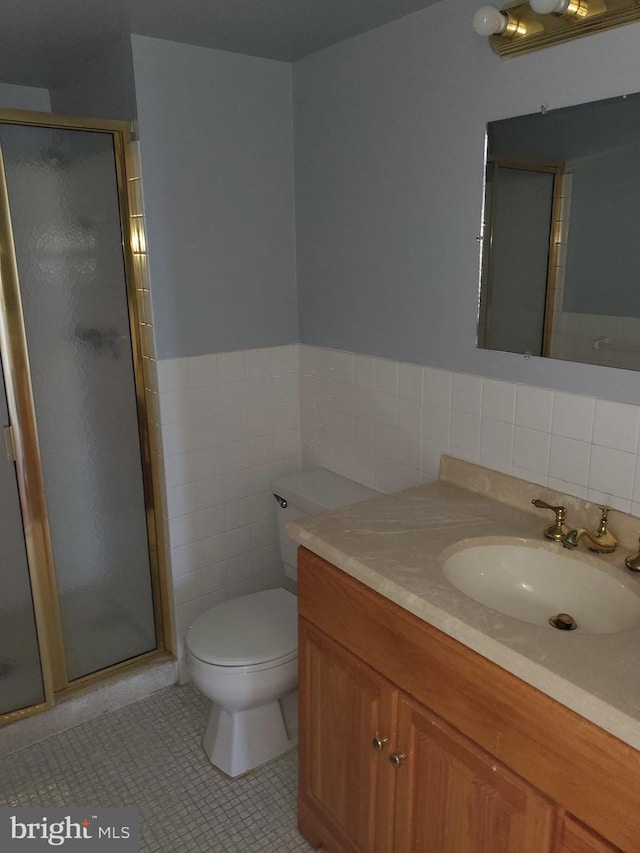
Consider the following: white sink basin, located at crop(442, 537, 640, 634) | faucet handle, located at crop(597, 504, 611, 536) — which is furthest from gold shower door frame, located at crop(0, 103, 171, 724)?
faucet handle, located at crop(597, 504, 611, 536)

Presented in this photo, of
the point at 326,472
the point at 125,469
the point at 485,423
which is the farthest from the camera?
the point at 326,472

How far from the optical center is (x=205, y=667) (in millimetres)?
1961

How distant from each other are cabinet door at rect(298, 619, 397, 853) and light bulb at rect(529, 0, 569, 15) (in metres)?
1.40

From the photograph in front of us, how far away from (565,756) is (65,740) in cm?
175

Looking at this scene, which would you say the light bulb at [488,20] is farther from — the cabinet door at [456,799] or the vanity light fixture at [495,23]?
the cabinet door at [456,799]

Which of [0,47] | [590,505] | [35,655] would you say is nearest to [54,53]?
[0,47]

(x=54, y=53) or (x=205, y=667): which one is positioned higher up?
(x=54, y=53)

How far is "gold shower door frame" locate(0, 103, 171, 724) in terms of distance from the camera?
76.9 inches

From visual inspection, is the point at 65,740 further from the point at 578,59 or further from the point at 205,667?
the point at 578,59

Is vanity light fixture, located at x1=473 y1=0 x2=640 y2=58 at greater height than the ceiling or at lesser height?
lesser

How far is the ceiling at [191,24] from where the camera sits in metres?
1.73

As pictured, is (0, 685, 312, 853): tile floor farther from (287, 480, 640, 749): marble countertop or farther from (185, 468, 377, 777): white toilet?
(287, 480, 640, 749): marble countertop

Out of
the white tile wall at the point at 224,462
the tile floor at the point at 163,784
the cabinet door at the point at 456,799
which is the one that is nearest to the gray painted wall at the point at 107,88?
the white tile wall at the point at 224,462

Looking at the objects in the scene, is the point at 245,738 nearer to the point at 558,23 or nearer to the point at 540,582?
the point at 540,582
